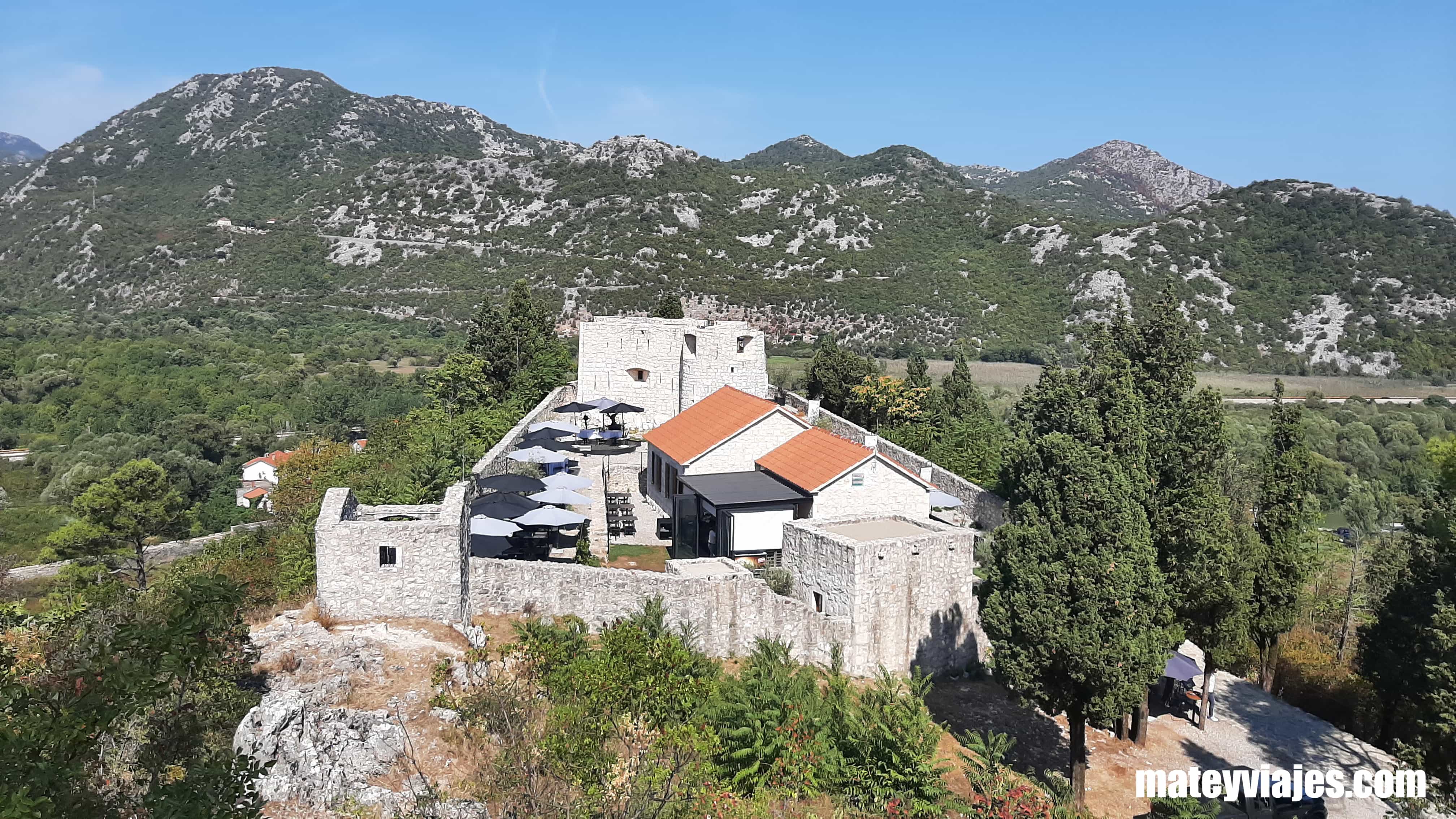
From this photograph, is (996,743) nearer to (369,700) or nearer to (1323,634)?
(369,700)

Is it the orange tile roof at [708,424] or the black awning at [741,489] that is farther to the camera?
the orange tile roof at [708,424]

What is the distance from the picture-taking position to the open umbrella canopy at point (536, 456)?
21812 mm

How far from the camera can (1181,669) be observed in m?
16.2

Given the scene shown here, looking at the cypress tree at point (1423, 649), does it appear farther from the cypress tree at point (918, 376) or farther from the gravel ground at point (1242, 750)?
the cypress tree at point (918, 376)

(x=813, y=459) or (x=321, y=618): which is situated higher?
(x=813, y=459)

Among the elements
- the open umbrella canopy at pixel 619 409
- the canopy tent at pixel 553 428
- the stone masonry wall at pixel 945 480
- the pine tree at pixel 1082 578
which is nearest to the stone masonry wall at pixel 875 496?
the stone masonry wall at pixel 945 480

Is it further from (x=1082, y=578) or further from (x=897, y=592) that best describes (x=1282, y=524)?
(x=897, y=592)

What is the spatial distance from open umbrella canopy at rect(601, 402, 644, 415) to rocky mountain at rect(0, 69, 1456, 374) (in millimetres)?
42164

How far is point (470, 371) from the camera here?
3841 cm

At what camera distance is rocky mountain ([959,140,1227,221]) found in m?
138

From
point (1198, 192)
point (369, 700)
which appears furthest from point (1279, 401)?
point (1198, 192)

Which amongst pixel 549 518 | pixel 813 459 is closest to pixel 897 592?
pixel 813 459

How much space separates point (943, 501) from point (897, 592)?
7.28 meters

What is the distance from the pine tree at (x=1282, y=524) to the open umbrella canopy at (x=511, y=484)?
15.7m
